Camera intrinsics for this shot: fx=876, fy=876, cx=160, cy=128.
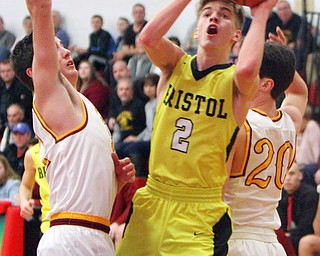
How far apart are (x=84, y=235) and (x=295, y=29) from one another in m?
7.84

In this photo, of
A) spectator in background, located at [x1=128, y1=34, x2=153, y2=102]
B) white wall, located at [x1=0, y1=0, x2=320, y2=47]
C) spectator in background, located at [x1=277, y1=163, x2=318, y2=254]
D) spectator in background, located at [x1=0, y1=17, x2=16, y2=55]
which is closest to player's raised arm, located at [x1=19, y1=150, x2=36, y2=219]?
spectator in background, located at [x1=277, y1=163, x2=318, y2=254]

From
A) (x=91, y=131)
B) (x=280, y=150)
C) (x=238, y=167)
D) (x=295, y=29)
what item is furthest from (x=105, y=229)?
(x=295, y=29)

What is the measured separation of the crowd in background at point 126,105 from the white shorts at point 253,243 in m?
3.01

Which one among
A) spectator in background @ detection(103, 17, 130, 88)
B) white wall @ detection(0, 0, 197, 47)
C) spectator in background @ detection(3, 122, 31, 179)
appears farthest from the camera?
white wall @ detection(0, 0, 197, 47)

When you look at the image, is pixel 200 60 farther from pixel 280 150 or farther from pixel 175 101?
pixel 280 150

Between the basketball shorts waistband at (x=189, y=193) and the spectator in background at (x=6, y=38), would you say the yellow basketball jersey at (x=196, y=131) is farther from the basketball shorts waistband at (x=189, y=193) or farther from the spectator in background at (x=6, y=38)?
the spectator in background at (x=6, y=38)

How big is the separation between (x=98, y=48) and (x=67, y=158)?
9394 millimetres

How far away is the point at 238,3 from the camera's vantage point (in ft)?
16.3

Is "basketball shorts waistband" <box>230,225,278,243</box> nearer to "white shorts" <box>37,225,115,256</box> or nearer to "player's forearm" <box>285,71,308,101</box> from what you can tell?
"white shorts" <box>37,225,115,256</box>

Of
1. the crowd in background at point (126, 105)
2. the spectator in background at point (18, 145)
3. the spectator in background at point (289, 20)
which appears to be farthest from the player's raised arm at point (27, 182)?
the spectator in background at point (289, 20)

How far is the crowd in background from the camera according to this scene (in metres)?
8.69

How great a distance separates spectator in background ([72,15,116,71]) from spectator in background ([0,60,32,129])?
97cm

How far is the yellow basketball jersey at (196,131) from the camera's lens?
4898mm

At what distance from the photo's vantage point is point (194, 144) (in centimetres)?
490
